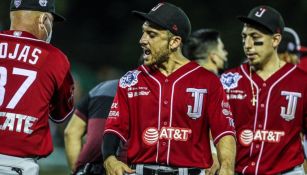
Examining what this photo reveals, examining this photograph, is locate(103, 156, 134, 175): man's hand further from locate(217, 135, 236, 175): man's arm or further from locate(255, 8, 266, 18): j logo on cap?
locate(255, 8, 266, 18): j logo on cap

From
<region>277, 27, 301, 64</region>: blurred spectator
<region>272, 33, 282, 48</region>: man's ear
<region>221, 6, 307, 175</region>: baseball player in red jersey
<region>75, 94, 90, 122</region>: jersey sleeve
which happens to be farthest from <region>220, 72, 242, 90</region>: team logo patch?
<region>277, 27, 301, 64</region>: blurred spectator

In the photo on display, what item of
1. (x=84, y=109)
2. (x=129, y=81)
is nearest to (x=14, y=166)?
(x=129, y=81)

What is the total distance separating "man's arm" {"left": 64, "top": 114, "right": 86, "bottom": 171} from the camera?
363 inches

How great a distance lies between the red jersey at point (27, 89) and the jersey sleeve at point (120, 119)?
0.42 metres

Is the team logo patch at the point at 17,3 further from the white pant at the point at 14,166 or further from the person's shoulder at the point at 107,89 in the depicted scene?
the person's shoulder at the point at 107,89

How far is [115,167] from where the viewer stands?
7418 millimetres

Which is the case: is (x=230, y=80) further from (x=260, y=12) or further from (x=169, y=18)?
(x=169, y=18)

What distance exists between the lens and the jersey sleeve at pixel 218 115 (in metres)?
7.60

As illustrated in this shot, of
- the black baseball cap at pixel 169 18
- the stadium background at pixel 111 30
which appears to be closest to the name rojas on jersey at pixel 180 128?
the black baseball cap at pixel 169 18

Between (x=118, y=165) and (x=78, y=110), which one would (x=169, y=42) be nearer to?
(x=118, y=165)

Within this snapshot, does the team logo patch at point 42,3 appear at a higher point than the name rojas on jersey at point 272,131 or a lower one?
higher

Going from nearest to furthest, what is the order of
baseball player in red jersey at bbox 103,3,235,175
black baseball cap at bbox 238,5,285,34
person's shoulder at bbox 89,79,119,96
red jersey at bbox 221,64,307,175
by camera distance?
baseball player in red jersey at bbox 103,3,235,175, red jersey at bbox 221,64,307,175, black baseball cap at bbox 238,5,285,34, person's shoulder at bbox 89,79,119,96

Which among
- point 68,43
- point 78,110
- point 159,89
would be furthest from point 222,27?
point 159,89

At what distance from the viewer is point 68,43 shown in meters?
19.7
